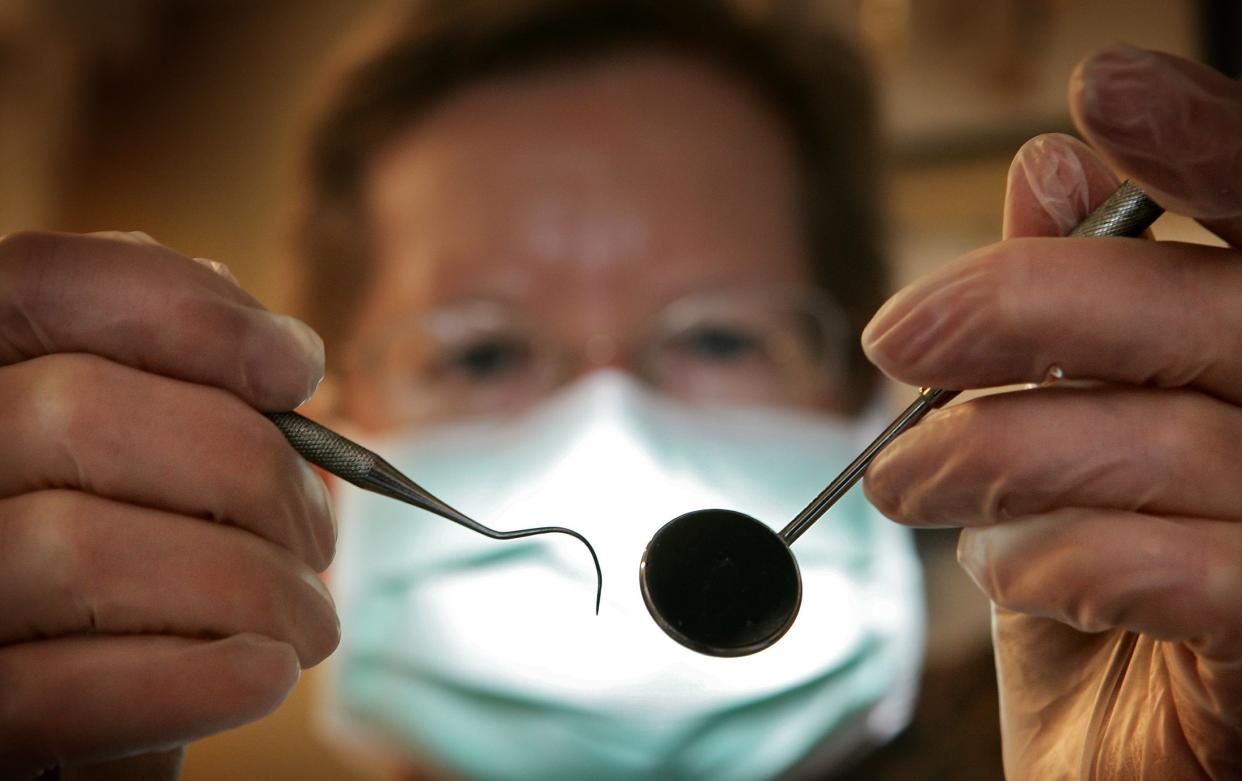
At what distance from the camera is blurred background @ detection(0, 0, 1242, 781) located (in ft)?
6.00

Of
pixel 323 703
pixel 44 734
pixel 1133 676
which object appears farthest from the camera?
pixel 323 703

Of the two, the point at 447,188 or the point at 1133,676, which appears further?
the point at 447,188

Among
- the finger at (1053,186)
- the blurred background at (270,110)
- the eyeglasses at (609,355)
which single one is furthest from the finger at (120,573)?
the blurred background at (270,110)

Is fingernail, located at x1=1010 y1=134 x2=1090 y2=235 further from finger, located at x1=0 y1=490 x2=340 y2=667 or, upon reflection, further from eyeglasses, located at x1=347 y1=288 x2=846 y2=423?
eyeglasses, located at x1=347 y1=288 x2=846 y2=423

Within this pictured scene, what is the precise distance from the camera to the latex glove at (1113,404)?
0.52m

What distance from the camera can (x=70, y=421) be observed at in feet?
1.85

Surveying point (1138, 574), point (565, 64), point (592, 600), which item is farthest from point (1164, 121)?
point (565, 64)

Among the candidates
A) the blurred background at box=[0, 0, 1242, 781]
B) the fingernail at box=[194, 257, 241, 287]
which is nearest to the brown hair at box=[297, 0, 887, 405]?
the blurred background at box=[0, 0, 1242, 781]

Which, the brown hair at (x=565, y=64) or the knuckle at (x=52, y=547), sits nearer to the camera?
the knuckle at (x=52, y=547)

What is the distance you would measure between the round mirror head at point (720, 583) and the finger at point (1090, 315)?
0.48 ft

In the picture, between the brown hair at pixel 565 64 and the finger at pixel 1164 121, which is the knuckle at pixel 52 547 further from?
the brown hair at pixel 565 64

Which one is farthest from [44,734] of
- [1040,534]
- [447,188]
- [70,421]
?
[447,188]

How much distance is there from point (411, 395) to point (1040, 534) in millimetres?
1029

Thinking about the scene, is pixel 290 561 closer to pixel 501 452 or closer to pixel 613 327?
pixel 501 452
